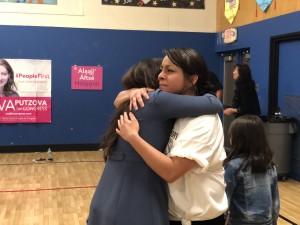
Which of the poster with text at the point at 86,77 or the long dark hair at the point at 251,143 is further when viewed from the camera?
the poster with text at the point at 86,77

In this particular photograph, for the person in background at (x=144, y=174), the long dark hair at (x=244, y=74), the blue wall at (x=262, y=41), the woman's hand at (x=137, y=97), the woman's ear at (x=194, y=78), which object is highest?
the blue wall at (x=262, y=41)

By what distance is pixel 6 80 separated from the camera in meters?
8.20

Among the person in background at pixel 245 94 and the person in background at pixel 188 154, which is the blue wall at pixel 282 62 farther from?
the person in background at pixel 188 154

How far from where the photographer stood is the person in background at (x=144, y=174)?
1.48m

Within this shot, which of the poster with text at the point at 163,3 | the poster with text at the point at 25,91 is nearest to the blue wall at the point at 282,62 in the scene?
the poster with text at the point at 163,3

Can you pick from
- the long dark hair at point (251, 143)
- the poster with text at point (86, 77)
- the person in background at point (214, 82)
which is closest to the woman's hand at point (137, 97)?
the person in background at point (214, 82)

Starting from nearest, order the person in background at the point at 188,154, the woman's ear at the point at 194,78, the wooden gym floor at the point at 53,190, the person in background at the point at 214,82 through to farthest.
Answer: the person in background at the point at 188,154 → the woman's ear at the point at 194,78 → the person in background at the point at 214,82 → the wooden gym floor at the point at 53,190

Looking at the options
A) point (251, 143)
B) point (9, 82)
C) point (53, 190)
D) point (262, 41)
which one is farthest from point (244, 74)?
point (9, 82)

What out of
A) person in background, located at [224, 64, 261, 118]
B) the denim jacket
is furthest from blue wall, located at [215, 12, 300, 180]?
the denim jacket

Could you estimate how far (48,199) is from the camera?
5035 millimetres

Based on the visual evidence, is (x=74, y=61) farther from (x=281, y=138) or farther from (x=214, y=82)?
(x=214, y=82)

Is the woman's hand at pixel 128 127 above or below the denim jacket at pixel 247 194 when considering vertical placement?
above

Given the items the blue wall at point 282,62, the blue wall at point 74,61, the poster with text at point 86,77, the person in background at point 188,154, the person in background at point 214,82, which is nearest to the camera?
the person in background at point 188,154

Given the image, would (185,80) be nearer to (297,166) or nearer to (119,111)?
(119,111)
